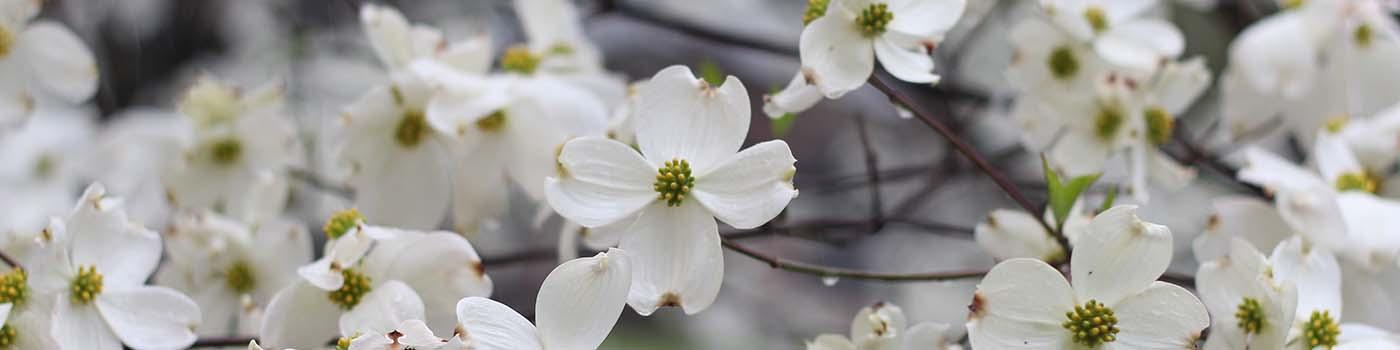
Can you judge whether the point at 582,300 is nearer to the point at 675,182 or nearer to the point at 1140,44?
the point at 675,182

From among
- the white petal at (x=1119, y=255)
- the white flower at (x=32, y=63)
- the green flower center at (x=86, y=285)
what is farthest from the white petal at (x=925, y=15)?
the white flower at (x=32, y=63)

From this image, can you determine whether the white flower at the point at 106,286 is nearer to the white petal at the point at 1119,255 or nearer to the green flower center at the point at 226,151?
the green flower center at the point at 226,151

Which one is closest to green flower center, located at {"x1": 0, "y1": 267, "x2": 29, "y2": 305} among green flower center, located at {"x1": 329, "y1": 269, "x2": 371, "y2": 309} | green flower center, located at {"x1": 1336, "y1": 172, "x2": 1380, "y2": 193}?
green flower center, located at {"x1": 329, "y1": 269, "x2": 371, "y2": 309}

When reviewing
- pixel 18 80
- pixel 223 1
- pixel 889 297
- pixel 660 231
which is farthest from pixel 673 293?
pixel 223 1

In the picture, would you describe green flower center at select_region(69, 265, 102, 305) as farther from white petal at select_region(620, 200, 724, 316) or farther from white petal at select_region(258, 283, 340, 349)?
white petal at select_region(620, 200, 724, 316)

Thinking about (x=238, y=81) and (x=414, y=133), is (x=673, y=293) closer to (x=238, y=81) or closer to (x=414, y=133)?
(x=414, y=133)

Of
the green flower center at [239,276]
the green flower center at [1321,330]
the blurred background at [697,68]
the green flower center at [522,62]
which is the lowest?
the blurred background at [697,68]
